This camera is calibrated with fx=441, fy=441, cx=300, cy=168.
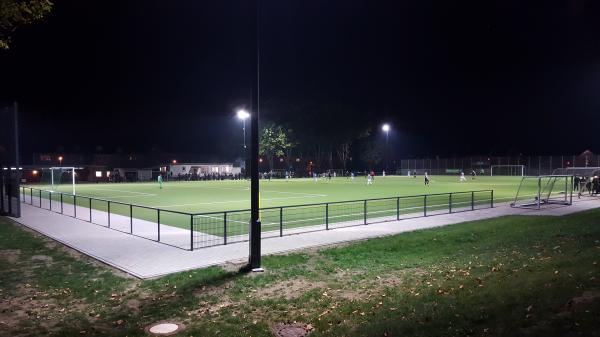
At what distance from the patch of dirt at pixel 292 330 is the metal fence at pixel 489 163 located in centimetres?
8319

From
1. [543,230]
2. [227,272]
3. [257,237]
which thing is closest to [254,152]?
[257,237]

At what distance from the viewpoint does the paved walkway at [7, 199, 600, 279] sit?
10.9 m

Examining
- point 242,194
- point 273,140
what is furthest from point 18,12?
point 273,140

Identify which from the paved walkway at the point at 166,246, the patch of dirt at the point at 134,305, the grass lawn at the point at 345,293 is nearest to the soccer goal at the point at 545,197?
the paved walkway at the point at 166,246

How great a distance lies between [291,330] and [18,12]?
31.6ft

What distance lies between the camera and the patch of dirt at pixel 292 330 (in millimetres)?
6496

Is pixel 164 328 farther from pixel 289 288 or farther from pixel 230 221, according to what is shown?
pixel 230 221

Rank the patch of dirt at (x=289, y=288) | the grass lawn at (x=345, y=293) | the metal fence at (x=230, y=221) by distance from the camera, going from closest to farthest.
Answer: the grass lawn at (x=345, y=293), the patch of dirt at (x=289, y=288), the metal fence at (x=230, y=221)

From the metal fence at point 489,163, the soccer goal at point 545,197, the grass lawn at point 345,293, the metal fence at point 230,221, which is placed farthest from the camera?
the metal fence at point 489,163

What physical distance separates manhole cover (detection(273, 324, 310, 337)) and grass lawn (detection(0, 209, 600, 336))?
0.12 metres

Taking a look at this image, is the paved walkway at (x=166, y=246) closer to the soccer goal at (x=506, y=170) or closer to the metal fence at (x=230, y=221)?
the metal fence at (x=230, y=221)

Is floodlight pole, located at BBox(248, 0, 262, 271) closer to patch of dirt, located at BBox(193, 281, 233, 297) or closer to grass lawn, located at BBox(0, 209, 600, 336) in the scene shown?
grass lawn, located at BBox(0, 209, 600, 336)

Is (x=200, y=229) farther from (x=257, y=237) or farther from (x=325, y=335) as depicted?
(x=325, y=335)

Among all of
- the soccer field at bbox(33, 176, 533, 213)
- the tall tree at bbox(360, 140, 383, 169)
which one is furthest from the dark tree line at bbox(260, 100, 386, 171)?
the soccer field at bbox(33, 176, 533, 213)
